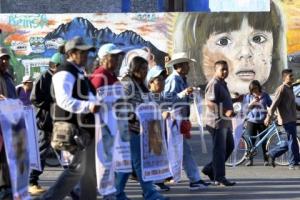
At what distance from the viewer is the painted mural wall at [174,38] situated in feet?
74.1

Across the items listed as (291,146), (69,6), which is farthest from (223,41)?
(69,6)

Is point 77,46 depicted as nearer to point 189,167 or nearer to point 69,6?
point 189,167

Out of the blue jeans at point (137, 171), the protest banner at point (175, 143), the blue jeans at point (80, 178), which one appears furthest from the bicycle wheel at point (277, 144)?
the blue jeans at point (80, 178)

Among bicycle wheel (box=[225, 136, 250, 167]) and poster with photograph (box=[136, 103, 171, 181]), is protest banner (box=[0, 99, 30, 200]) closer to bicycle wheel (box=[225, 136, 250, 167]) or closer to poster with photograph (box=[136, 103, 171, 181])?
poster with photograph (box=[136, 103, 171, 181])

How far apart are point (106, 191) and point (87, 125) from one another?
87 centimetres

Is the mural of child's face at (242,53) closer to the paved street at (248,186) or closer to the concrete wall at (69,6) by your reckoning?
the paved street at (248,186)

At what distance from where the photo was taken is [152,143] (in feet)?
28.6

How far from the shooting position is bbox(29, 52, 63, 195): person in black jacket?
9.22m

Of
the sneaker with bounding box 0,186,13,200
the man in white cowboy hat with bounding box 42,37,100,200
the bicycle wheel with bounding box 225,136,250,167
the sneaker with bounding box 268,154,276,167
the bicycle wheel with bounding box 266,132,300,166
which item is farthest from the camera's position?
the bicycle wheel with bounding box 225,136,250,167

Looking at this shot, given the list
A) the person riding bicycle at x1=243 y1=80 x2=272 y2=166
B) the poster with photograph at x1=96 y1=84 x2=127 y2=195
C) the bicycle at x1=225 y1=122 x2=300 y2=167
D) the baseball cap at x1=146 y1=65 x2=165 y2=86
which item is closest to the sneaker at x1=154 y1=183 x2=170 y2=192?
the baseball cap at x1=146 y1=65 x2=165 y2=86

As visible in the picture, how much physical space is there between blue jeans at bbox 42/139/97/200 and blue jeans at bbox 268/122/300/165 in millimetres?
5273

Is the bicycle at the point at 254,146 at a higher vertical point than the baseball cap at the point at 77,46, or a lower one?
lower

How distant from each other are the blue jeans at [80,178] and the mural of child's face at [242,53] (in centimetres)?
1544

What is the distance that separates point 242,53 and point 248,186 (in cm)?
1271
